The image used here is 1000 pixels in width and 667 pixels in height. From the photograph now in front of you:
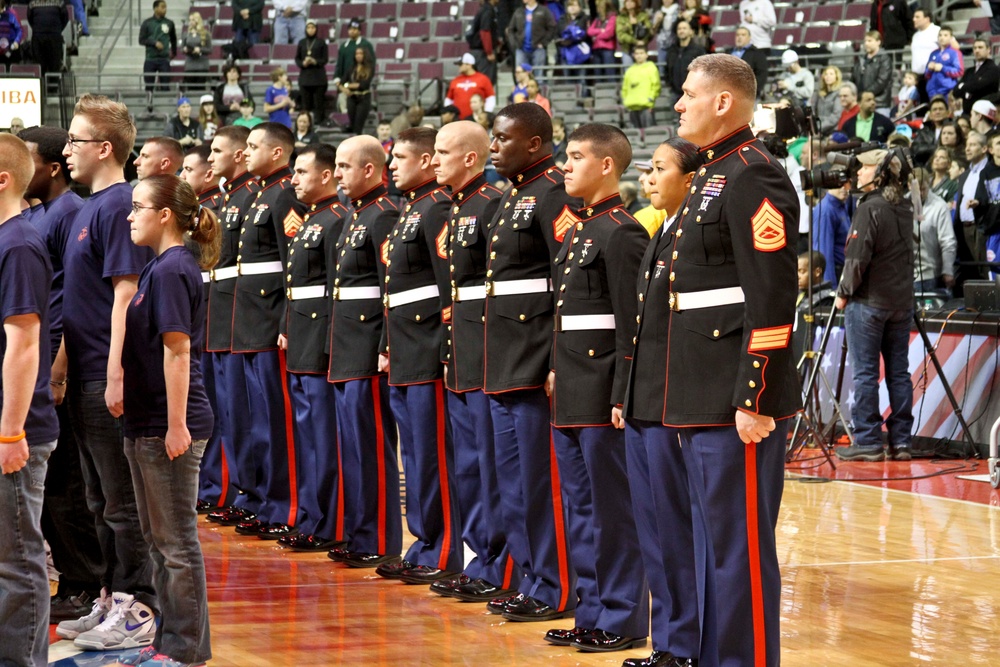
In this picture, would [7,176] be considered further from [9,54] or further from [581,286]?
[9,54]

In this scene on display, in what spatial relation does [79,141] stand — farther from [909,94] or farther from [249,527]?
[909,94]

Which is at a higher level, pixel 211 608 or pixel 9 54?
pixel 9 54

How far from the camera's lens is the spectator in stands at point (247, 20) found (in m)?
17.8

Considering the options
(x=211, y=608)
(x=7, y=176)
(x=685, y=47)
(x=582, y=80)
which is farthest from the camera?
(x=582, y=80)

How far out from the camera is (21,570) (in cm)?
375

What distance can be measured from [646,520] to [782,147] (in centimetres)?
415

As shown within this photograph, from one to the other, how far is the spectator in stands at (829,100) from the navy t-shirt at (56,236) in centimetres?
982

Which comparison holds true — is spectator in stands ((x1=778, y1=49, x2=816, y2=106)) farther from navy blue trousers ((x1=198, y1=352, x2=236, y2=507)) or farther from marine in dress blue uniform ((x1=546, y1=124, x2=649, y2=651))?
marine in dress blue uniform ((x1=546, y1=124, x2=649, y2=651))

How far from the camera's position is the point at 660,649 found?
411cm

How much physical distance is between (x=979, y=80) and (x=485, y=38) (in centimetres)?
609

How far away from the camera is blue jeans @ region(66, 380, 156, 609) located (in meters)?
4.47

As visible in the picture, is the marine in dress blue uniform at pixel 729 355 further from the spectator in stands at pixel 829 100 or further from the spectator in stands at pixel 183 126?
the spectator in stands at pixel 183 126

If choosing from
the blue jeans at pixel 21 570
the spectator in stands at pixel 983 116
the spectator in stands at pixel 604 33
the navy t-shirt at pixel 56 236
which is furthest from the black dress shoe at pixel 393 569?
the spectator in stands at pixel 604 33

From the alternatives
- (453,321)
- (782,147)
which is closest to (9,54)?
(782,147)
